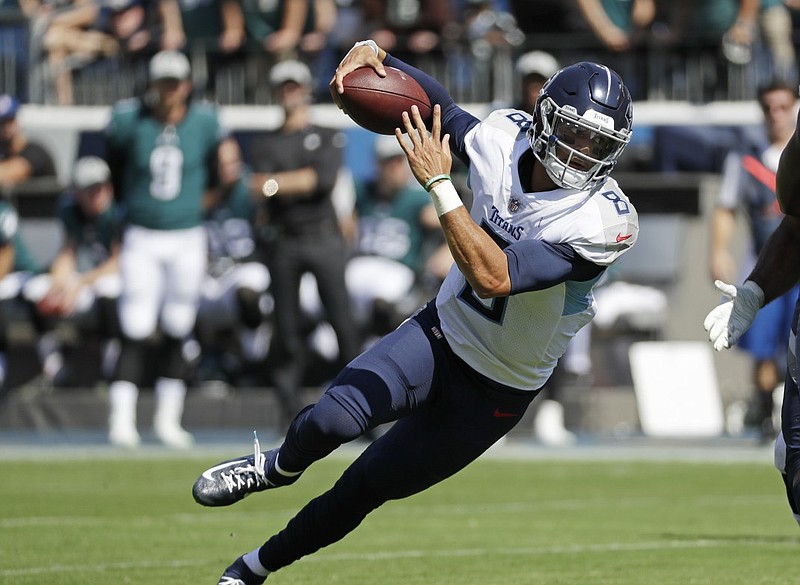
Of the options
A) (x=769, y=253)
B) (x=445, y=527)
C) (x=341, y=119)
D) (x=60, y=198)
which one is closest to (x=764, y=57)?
(x=341, y=119)

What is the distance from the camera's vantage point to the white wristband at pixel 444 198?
13.8 feet

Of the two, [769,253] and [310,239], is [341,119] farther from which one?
[769,253]

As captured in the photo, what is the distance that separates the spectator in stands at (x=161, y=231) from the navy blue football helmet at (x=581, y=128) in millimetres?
5889

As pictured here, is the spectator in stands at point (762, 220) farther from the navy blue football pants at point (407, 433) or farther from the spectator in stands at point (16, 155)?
the navy blue football pants at point (407, 433)

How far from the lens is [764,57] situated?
42.5 ft

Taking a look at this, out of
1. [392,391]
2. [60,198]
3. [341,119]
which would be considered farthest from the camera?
[341,119]

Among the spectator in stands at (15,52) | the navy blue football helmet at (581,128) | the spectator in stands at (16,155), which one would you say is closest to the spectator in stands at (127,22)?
the spectator in stands at (15,52)

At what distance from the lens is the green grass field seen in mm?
5312

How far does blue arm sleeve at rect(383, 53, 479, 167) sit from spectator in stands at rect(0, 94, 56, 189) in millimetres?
6598

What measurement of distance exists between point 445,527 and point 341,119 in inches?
262

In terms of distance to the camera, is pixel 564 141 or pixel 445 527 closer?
pixel 564 141

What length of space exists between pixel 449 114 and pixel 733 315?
114cm

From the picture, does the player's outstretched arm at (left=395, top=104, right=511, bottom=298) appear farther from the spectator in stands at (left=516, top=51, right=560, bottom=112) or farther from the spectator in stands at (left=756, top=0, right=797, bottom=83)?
the spectator in stands at (left=756, top=0, right=797, bottom=83)

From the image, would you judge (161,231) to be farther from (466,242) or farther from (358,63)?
(466,242)
